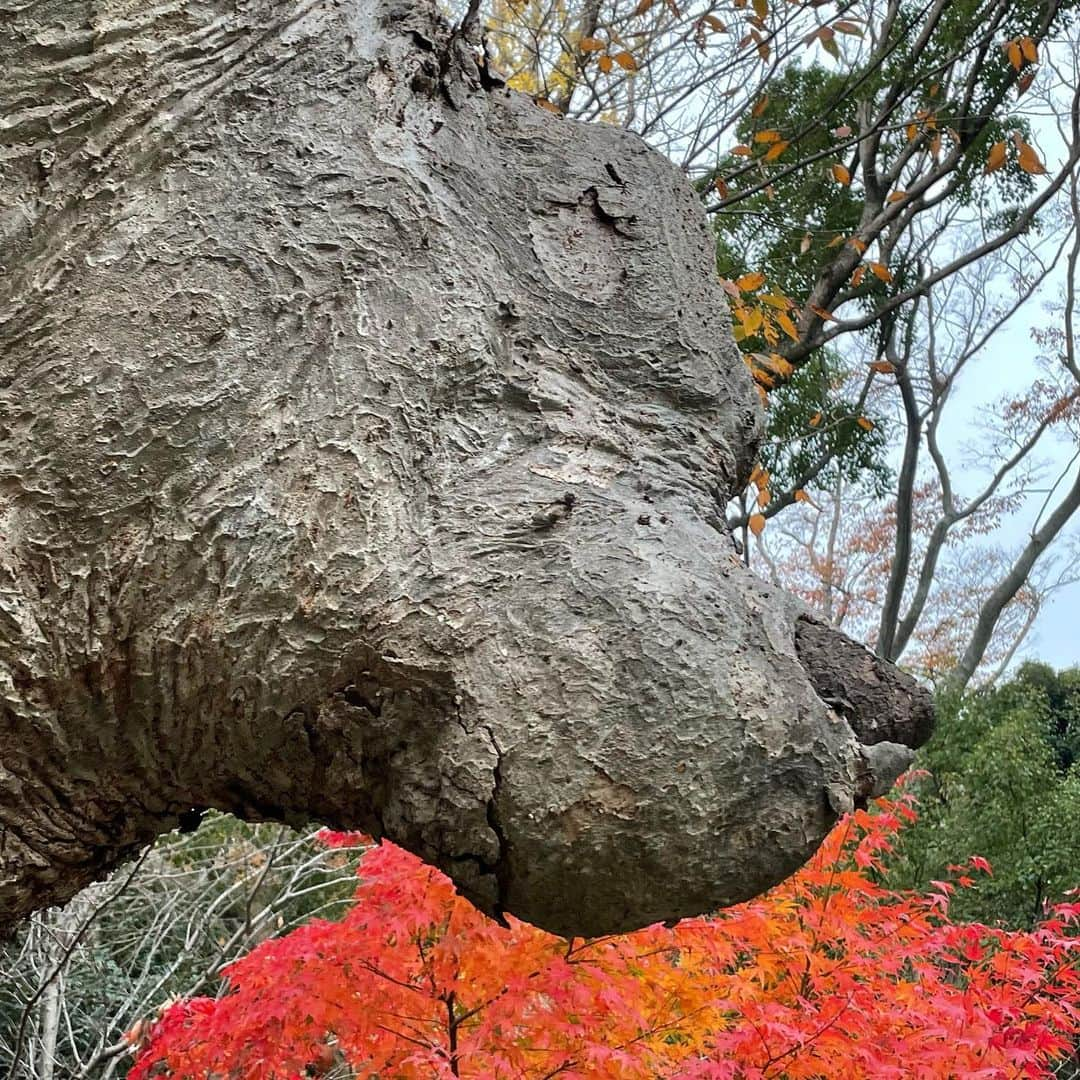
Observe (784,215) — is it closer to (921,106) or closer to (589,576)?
(921,106)

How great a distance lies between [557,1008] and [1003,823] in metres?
4.67

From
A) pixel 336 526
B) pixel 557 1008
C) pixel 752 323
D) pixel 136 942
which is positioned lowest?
pixel 136 942

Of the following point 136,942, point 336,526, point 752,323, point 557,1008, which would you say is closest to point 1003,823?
point 752,323

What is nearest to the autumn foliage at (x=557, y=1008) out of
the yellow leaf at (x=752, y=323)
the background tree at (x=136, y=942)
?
the background tree at (x=136, y=942)

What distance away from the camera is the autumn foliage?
247 cm

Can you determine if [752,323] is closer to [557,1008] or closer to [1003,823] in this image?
[557,1008]

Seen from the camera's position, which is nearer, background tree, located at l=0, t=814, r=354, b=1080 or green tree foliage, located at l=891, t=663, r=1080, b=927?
background tree, located at l=0, t=814, r=354, b=1080

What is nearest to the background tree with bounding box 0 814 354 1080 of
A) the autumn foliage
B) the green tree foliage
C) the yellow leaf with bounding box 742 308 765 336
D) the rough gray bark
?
the autumn foliage

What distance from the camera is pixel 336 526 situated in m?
1.07

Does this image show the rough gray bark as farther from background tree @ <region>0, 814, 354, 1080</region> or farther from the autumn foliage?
background tree @ <region>0, 814, 354, 1080</region>

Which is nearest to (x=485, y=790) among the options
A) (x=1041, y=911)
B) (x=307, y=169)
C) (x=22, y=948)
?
(x=307, y=169)

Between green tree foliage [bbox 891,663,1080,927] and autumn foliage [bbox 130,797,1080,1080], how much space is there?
319 centimetres

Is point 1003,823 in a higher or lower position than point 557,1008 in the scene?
higher

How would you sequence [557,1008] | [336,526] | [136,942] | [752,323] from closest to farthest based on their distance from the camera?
1. [336,526]
2. [557,1008]
3. [752,323]
4. [136,942]
